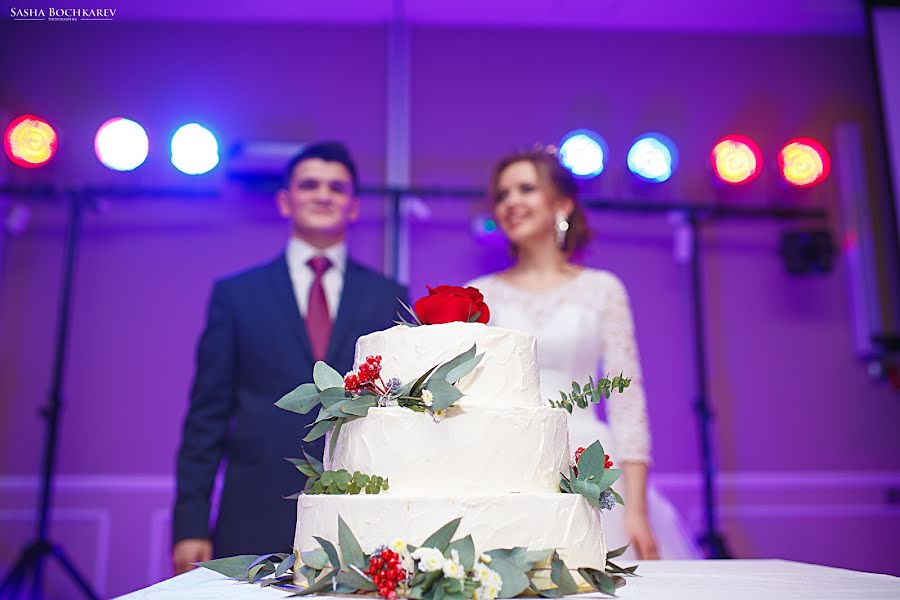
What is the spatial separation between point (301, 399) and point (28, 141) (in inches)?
138

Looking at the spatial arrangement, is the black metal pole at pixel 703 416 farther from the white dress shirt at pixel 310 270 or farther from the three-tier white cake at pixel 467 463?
the three-tier white cake at pixel 467 463

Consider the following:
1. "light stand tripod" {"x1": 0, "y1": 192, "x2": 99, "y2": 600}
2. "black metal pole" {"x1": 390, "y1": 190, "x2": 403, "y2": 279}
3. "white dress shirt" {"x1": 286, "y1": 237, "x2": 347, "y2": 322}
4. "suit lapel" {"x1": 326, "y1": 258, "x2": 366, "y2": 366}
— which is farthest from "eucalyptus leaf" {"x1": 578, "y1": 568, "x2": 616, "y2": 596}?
"black metal pole" {"x1": 390, "y1": 190, "x2": 403, "y2": 279}

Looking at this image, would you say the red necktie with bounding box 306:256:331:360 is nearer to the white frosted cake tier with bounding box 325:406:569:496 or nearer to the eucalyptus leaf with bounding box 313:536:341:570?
the white frosted cake tier with bounding box 325:406:569:496

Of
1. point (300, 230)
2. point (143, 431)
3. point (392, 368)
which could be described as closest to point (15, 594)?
point (143, 431)

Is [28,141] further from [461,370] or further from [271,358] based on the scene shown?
[461,370]

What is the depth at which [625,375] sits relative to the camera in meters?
3.14

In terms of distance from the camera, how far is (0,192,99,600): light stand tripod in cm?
380

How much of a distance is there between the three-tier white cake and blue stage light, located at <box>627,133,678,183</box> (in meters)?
3.07

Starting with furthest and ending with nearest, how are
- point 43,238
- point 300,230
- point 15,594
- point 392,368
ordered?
point 43,238 < point 15,594 < point 300,230 < point 392,368

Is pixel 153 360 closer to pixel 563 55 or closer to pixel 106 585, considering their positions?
pixel 106 585

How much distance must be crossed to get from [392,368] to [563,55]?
375 cm

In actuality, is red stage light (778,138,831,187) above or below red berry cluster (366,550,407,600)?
above

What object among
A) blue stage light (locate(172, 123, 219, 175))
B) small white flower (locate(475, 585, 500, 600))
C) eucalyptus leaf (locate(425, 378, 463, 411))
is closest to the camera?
small white flower (locate(475, 585, 500, 600))

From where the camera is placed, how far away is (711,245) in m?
4.98
